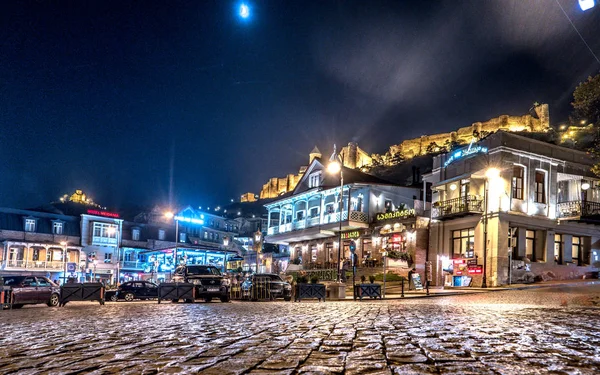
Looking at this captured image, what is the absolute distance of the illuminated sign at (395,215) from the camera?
128 feet

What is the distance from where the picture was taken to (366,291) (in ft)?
79.7

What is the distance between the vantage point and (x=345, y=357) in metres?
5.32

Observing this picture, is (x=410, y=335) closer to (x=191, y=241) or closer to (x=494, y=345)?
(x=494, y=345)

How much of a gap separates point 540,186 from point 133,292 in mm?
26007

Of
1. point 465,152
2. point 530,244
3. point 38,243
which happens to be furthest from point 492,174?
point 38,243

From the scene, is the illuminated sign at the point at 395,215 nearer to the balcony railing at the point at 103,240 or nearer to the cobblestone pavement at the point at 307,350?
the cobblestone pavement at the point at 307,350

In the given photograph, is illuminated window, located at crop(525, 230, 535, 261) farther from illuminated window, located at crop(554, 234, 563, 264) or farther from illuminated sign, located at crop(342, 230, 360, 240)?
illuminated sign, located at crop(342, 230, 360, 240)

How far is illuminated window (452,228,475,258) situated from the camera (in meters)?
34.2

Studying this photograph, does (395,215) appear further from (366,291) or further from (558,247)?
(366,291)

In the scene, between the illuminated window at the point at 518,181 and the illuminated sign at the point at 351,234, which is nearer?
the illuminated window at the point at 518,181

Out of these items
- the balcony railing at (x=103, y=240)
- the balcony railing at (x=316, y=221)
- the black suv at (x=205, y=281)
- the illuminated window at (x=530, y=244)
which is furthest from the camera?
the balcony railing at (x=103, y=240)

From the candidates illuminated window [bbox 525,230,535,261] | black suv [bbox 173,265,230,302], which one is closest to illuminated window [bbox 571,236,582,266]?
illuminated window [bbox 525,230,535,261]

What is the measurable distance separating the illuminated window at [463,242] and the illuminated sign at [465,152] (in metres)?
4.94

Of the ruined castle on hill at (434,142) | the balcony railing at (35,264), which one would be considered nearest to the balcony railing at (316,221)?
the balcony railing at (35,264)
